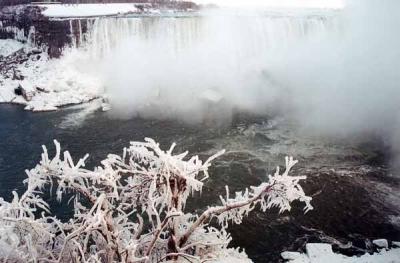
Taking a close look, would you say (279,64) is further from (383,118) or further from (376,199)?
(376,199)

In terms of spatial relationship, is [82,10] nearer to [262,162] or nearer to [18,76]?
[18,76]

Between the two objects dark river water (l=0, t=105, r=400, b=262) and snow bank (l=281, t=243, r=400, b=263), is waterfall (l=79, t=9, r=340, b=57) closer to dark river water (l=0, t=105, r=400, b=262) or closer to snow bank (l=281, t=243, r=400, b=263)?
dark river water (l=0, t=105, r=400, b=262)

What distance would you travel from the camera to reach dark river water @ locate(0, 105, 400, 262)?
1152cm

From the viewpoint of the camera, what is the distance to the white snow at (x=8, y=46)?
105 feet

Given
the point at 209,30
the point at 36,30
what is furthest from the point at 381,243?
the point at 36,30

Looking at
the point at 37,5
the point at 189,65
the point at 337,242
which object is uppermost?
the point at 37,5

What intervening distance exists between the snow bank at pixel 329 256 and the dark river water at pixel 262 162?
1.10 feet

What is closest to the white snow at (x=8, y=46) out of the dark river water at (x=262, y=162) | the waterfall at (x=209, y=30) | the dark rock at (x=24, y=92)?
the waterfall at (x=209, y=30)

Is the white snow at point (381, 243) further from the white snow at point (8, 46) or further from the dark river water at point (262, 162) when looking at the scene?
the white snow at point (8, 46)

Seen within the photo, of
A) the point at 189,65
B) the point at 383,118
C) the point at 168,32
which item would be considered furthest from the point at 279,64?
the point at 383,118

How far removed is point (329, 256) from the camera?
1020 cm

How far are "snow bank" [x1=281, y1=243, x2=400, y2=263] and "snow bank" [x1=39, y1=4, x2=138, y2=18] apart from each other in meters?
29.8

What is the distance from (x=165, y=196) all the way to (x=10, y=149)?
14398 millimetres

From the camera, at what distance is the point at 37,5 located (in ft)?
117
